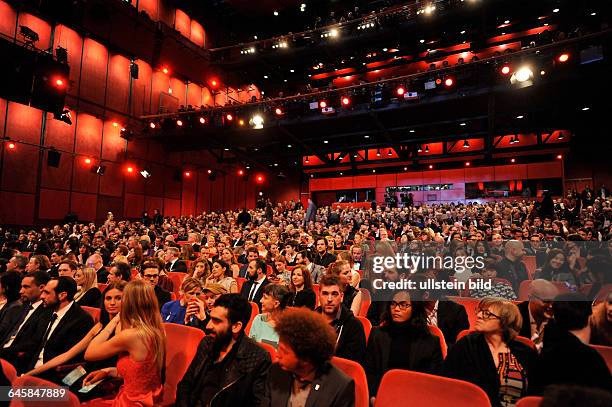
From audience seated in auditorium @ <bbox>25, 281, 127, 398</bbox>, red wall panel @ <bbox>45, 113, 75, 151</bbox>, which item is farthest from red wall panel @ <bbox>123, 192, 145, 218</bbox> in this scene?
audience seated in auditorium @ <bbox>25, 281, 127, 398</bbox>

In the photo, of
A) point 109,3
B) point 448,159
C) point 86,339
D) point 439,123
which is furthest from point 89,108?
point 448,159

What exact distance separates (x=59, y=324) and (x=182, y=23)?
18.5 meters

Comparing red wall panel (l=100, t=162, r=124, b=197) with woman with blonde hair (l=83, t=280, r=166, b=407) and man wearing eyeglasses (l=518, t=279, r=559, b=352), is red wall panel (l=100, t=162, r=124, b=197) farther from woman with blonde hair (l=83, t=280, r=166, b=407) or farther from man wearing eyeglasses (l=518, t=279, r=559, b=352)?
man wearing eyeglasses (l=518, t=279, r=559, b=352)

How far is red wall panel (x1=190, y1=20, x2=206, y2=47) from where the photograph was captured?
718 inches

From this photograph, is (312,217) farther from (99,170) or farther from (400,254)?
(99,170)

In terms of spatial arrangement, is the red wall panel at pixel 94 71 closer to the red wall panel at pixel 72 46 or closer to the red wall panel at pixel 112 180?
the red wall panel at pixel 72 46

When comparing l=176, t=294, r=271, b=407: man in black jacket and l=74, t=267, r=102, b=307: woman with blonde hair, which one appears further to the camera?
l=74, t=267, r=102, b=307: woman with blonde hair

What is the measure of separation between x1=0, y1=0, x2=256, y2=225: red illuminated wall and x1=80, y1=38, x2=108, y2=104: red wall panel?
0.04m

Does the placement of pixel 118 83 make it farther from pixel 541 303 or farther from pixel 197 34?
pixel 541 303

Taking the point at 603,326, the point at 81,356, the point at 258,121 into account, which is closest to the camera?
the point at 603,326

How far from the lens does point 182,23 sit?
57.9ft

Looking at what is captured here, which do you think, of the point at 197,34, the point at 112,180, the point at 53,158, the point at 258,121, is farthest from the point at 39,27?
the point at 258,121

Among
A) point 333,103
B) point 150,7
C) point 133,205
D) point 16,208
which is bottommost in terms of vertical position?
point 16,208

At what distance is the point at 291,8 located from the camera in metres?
18.6
